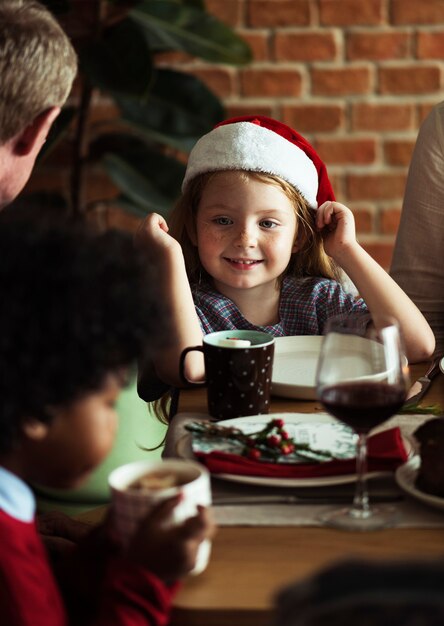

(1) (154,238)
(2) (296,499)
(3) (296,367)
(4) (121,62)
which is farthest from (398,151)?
(2) (296,499)

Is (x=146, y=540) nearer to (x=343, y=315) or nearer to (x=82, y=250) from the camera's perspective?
(x=82, y=250)

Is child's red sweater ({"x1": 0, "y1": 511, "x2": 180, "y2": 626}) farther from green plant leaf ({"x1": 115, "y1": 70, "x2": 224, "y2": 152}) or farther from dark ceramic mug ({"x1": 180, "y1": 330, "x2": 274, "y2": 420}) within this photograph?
green plant leaf ({"x1": 115, "y1": 70, "x2": 224, "y2": 152})

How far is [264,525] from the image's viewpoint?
2.96 feet

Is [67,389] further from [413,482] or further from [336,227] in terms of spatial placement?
[336,227]

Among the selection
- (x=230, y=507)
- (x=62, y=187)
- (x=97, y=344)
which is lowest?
(x=62, y=187)

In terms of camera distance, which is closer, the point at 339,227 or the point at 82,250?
the point at 82,250

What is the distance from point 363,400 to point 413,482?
4.3 inches

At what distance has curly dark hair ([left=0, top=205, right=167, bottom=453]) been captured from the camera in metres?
0.73

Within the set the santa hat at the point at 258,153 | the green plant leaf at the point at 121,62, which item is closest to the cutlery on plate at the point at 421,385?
the santa hat at the point at 258,153

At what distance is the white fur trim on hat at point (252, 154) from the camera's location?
166 centimetres

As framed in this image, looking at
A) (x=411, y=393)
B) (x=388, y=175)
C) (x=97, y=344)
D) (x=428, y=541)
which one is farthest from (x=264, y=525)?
(x=388, y=175)

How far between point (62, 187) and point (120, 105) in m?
0.45

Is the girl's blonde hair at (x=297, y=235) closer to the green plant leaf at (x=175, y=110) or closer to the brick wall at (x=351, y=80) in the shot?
the green plant leaf at (x=175, y=110)

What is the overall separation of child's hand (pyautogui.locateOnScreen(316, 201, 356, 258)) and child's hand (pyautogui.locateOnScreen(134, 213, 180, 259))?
0.29m
